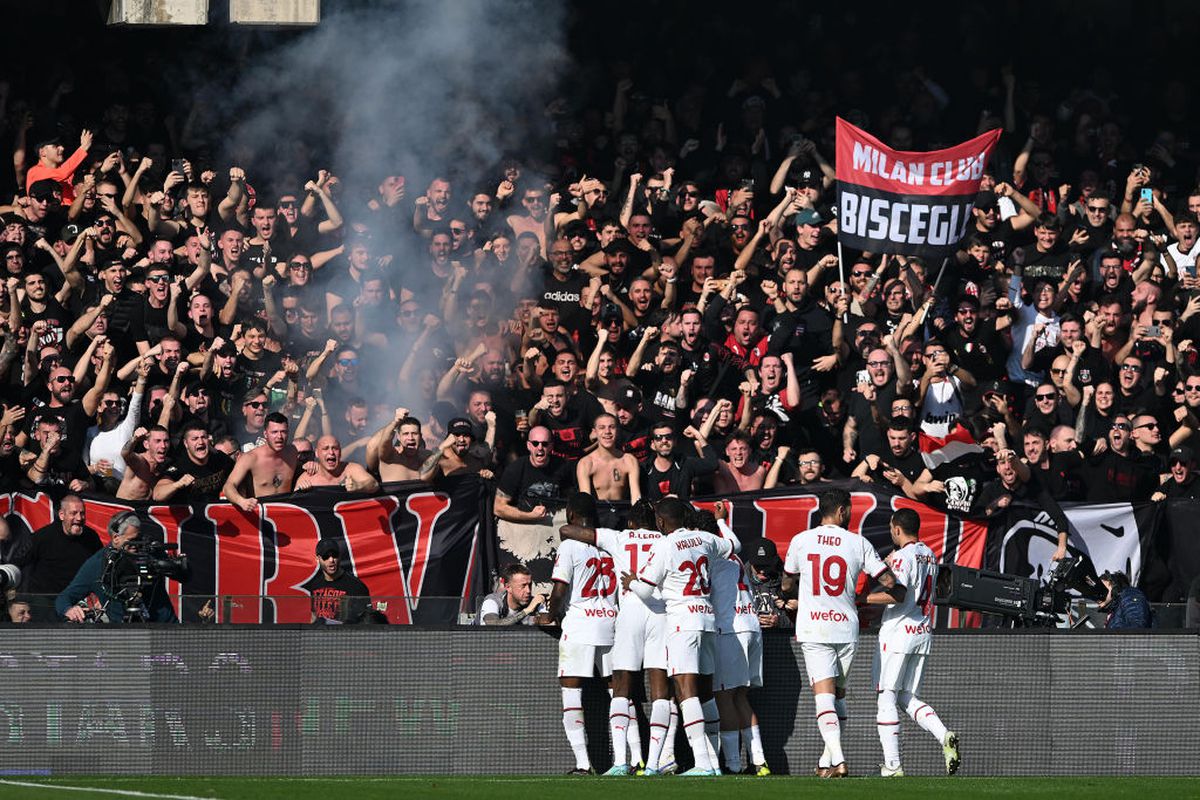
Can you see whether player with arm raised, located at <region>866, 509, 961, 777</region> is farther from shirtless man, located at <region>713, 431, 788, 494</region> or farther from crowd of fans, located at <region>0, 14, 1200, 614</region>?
shirtless man, located at <region>713, 431, 788, 494</region>

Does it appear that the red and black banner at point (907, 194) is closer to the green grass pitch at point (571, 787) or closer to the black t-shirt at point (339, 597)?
the black t-shirt at point (339, 597)

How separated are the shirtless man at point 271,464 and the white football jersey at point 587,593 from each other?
11.3 feet

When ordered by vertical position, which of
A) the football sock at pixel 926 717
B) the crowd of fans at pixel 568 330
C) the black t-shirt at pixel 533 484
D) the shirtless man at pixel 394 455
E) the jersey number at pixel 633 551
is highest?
the crowd of fans at pixel 568 330

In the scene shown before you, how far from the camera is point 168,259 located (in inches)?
683

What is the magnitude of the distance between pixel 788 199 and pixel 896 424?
3883 millimetres

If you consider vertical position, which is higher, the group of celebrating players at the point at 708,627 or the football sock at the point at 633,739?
the group of celebrating players at the point at 708,627

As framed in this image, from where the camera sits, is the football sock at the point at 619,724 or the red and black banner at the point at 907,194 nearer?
the football sock at the point at 619,724

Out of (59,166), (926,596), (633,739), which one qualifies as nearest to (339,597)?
(633,739)

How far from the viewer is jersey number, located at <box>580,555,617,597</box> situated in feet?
41.8

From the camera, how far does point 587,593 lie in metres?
12.8

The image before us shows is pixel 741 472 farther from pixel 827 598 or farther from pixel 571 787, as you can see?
pixel 571 787

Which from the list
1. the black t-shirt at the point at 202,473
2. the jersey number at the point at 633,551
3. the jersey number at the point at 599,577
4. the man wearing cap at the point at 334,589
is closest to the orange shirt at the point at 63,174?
the black t-shirt at the point at 202,473

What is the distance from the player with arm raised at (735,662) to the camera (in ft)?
41.6

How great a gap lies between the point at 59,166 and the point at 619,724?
8.64 m
